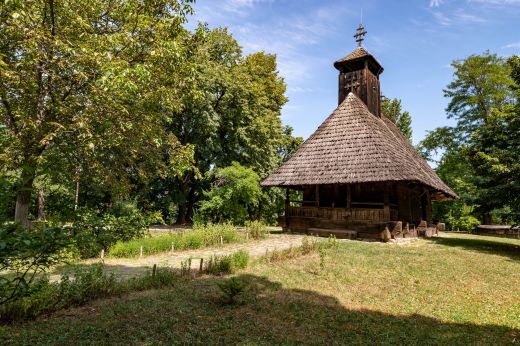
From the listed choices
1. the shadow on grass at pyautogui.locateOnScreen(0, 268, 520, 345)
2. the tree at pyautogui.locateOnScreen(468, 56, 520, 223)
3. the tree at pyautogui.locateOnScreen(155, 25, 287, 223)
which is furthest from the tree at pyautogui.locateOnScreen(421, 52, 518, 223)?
the tree at pyautogui.locateOnScreen(155, 25, 287, 223)

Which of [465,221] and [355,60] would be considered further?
[465,221]

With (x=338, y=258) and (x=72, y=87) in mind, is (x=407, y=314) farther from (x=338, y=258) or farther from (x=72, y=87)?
(x=72, y=87)

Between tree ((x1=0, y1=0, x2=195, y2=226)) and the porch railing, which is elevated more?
tree ((x1=0, y1=0, x2=195, y2=226))

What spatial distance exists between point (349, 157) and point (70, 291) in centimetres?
1345

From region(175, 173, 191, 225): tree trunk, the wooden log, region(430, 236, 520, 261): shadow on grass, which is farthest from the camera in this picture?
region(175, 173, 191, 225): tree trunk

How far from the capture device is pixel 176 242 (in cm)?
1248

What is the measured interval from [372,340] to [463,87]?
31.3 meters

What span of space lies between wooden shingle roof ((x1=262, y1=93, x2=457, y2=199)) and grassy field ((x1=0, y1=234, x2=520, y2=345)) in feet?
19.3

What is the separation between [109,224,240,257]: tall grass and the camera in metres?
11.1

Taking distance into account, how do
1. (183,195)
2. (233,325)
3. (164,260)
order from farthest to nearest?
(183,195) → (164,260) → (233,325)

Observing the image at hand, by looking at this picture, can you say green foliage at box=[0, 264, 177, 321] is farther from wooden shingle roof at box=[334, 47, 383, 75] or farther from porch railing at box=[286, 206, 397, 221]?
wooden shingle roof at box=[334, 47, 383, 75]

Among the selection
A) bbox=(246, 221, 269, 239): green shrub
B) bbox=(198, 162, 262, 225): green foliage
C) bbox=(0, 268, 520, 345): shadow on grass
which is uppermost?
bbox=(198, 162, 262, 225): green foliage

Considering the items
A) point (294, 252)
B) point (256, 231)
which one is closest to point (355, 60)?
point (256, 231)

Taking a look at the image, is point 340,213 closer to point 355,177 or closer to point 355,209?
point 355,209
